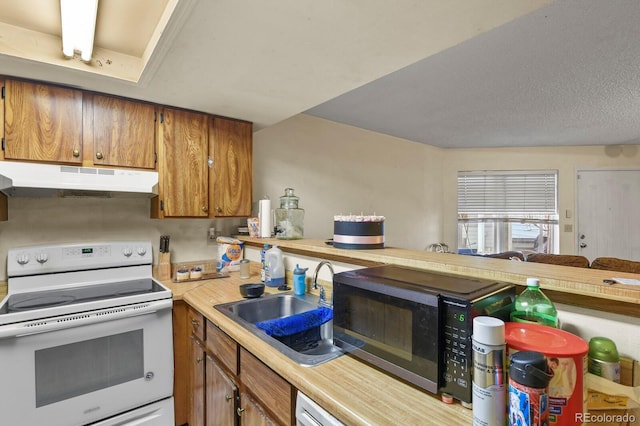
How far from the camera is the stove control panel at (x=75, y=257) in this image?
5.68 ft

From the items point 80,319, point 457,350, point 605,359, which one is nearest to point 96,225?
point 80,319

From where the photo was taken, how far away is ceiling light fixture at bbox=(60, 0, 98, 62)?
1.14m

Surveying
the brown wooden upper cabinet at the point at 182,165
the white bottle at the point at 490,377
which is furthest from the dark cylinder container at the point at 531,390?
the brown wooden upper cabinet at the point at 182,165

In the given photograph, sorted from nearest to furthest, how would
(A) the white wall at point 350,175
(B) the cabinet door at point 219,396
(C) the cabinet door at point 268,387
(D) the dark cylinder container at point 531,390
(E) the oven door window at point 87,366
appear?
(D) the dark cylinder container at point 531,390 → (C) the cabinet door at point 268,387 → (B) the cabinet door at point 219,396 → (E) the oven door window at point 87,366 → (A) the white wall at point 350,175

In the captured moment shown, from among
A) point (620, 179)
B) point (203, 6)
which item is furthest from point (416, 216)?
point (203, 6)

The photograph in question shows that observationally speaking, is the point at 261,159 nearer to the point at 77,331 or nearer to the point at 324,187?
the point at 324,187

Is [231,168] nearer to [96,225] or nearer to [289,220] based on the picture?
[289,220]

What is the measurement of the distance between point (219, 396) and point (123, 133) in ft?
5.35

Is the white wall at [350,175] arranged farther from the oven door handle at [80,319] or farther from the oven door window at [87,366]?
the oven door window at [87,366]

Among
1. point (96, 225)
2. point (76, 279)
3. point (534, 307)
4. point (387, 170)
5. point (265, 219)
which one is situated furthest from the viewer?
point (387, 170)

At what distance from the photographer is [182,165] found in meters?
2.11

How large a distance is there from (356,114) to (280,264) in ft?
6.35

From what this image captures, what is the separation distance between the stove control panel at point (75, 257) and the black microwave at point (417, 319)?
1.65 metres

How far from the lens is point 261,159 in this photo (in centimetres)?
284
